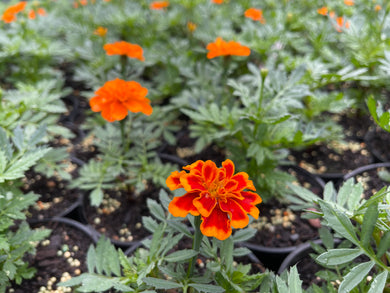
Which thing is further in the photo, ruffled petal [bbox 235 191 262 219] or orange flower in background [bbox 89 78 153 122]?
orange flower in background [bbox 89 78 153 122]

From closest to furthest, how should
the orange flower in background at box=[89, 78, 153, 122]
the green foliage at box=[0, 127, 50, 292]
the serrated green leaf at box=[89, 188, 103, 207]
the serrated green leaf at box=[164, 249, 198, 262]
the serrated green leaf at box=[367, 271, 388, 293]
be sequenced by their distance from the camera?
the serrated green leaf at box=[367, 271, 388, 293] → the serrated green leaf at box=[164, 249, 198, 262] → the green foliage at box=[0, 127, 50, 292] → the orange flower in background at box=[89, 78, 153, 122] → the serrated green leaf at box=[89, 188, 103, 207]

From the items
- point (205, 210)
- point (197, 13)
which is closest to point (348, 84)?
point (197, 13)

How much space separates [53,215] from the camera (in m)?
1.49

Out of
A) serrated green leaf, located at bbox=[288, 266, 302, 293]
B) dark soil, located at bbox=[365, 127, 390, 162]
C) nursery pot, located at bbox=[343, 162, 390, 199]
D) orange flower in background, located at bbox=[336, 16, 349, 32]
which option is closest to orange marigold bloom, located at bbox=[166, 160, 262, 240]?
serrated green leaf, located at bbox=[288, 266, 302, 293]

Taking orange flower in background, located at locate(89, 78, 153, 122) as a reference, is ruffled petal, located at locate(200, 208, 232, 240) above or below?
below

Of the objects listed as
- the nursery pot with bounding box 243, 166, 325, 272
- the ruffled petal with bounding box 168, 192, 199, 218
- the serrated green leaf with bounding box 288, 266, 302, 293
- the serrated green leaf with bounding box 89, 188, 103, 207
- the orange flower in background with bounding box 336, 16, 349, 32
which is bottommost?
the nursery pot with bounding box 243, 166, 325, 272

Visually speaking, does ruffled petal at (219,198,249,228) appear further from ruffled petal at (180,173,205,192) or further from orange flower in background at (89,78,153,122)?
orange flower in background at (89,78,153,122)

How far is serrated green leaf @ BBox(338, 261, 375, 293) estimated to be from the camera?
67 cm

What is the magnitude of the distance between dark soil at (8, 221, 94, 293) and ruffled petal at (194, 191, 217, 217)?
0.76 m

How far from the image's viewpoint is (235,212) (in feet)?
2.32

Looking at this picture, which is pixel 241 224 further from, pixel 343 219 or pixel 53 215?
pixel 53 215

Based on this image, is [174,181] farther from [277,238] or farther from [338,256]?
[277,238]

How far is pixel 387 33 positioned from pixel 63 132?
4.79 ft

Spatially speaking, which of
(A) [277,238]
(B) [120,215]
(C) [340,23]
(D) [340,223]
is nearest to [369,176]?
(A) [277,238]
